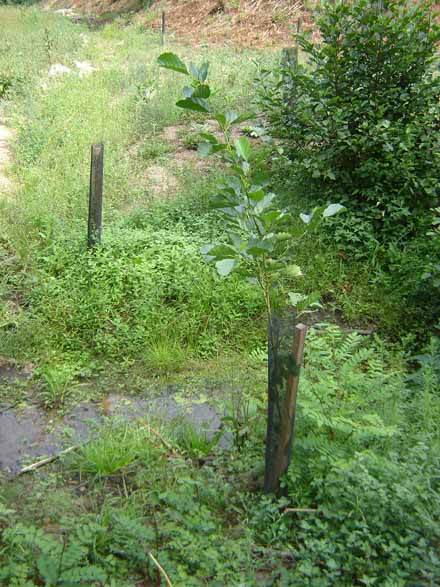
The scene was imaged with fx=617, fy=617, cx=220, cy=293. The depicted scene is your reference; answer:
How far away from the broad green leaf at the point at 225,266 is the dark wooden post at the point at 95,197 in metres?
3.53

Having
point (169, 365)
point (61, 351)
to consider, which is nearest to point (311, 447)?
point (169, 365)

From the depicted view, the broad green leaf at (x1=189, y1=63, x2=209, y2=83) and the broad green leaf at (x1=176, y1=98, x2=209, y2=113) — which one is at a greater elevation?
the broad green leaf at (x1=189, y1=63, x2=209, y2=83)

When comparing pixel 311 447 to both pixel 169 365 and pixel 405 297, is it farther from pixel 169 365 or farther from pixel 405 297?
pixel 405 297

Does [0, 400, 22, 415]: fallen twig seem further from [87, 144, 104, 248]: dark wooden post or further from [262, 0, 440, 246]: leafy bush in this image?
[262, 0, 440, 246]: leafy bush

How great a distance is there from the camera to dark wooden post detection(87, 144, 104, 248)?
597 centimetres

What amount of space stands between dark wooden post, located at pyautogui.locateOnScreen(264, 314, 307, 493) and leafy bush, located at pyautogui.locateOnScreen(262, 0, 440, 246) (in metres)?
3.32

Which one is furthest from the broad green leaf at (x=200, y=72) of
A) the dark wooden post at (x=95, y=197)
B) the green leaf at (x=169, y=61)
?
the dark wooden post at (x=95, y=197)

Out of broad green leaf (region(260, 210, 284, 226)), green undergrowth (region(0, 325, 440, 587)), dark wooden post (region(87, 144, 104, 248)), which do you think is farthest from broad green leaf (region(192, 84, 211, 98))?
dark wooden post (region(87, 144, 104, 248))

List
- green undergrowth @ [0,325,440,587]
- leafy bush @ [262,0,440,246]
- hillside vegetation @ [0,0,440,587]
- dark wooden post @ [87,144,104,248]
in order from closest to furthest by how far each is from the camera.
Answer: green undergrowth @ [0,325,440,587], hillside vegetation @ [0,0,440,587], leafy bush @ [262,0,440,246], dark wooden post @ [87,144,104,248]

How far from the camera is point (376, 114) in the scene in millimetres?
5879

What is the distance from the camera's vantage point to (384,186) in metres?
6.09

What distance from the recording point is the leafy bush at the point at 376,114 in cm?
585

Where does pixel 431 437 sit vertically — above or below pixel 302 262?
below

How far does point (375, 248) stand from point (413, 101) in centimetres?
148
